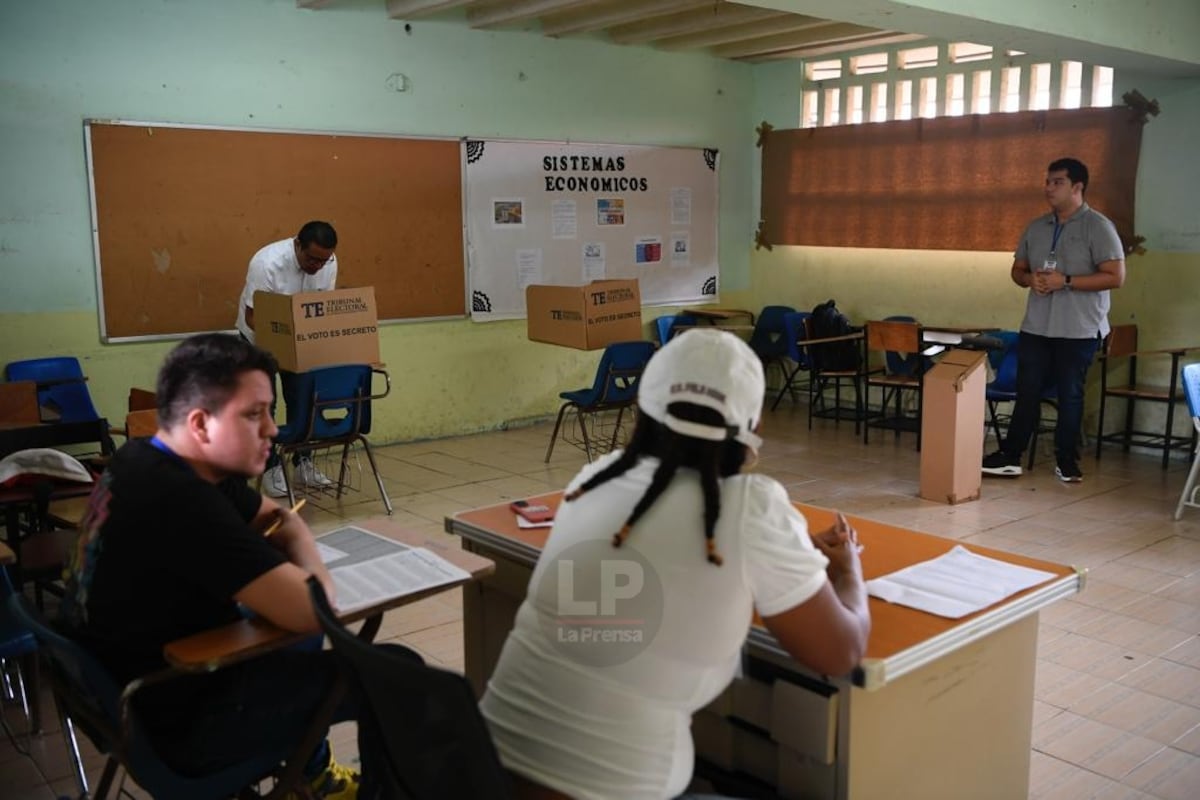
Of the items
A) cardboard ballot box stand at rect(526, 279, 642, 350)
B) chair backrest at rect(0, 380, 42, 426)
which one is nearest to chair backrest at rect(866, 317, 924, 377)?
cardboard ballot box stand at rect(526, 279, 642, 350)

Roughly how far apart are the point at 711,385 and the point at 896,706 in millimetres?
731

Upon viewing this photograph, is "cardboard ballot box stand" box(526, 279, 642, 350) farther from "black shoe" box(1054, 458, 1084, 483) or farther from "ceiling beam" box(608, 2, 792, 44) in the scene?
"black shoe" box(1054, 458, 1084, 483)

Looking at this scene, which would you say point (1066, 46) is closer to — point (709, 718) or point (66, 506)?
point (709, 718)

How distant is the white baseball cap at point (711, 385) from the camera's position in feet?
5.52

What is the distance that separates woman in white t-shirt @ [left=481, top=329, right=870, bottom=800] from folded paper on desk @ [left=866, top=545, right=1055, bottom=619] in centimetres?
30

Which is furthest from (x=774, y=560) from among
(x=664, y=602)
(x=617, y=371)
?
(x=617, y=371)

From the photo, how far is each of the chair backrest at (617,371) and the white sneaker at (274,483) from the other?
69.7 inches

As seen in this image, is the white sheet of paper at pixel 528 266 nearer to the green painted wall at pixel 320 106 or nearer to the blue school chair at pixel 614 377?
the green painted wall at pixel 320 106

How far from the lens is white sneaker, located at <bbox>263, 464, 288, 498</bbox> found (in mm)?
5914

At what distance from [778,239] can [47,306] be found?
18.5ft

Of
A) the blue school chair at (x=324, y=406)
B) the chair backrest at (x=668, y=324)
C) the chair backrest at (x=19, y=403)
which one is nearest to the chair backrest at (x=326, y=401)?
the blue school chair at (x=324, y=406)

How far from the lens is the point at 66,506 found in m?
4.03

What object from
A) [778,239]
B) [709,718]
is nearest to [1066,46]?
[778,239]

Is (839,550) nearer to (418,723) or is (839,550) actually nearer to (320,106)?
(418,723)
